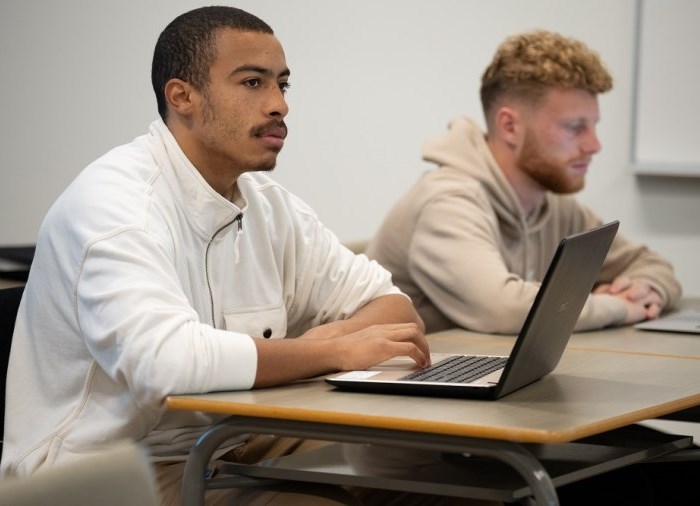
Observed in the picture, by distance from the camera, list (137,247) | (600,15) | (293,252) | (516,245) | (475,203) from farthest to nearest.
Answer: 1. (600,15)
2. (516,245)
3. (475,203)
4. (293,252)
5. (137,247)

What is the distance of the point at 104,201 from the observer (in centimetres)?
170

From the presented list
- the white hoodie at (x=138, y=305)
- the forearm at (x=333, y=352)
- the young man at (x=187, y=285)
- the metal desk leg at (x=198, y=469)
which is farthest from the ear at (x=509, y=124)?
the metal desk leg at (x=198, y=469)

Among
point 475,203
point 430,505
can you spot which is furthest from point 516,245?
point 430,505

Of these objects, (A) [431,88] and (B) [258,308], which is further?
(A) [431,88]

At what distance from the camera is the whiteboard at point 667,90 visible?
12.7 ft

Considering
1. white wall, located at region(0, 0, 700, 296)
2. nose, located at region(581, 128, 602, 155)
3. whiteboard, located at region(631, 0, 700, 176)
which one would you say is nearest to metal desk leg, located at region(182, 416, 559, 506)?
nose, located at region(581, 128, 602, 155)

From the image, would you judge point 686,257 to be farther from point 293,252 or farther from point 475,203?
point 293,252

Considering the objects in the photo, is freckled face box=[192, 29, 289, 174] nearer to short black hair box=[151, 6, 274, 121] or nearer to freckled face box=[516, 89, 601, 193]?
short black hair box=[151, 6, 274, 121]

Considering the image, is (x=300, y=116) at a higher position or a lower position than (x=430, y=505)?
higher

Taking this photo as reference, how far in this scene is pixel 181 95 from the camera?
6.44 ft

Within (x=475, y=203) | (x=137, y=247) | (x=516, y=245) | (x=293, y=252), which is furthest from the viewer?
(x=516, y=245)

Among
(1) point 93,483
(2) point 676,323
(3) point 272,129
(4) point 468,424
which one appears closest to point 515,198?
(2) point 676,323

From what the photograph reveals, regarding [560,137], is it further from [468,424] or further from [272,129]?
[468,424]

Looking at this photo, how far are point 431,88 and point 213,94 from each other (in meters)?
2.36
